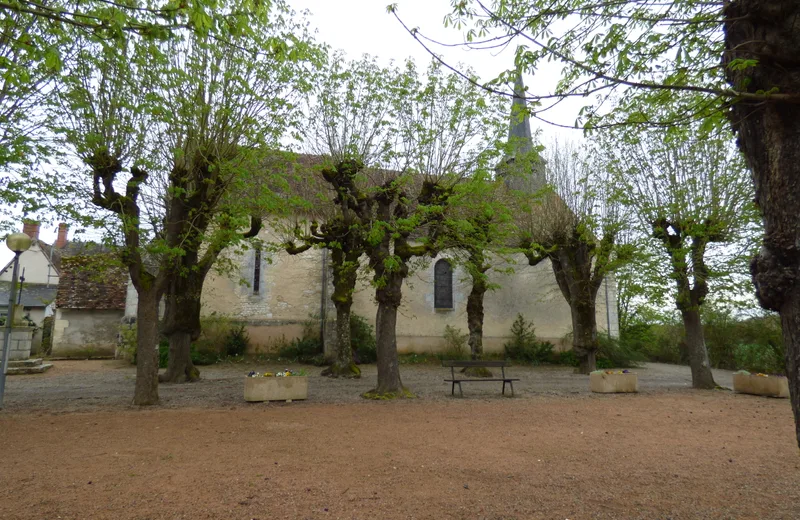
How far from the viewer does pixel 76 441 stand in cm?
646

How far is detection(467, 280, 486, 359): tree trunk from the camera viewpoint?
16.5 m

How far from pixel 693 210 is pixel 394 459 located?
36.0ft

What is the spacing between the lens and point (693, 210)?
12.8 metres

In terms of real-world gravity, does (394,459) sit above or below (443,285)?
below

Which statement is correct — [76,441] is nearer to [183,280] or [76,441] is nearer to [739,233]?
[183,280]

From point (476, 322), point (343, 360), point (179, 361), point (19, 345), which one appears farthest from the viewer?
point (476, 322)

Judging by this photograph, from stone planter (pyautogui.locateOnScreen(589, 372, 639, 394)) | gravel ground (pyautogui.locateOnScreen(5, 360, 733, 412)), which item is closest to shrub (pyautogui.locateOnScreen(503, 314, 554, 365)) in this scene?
gravel ground (pyautogui.locateOnScreen(5, 360, 733, 412))

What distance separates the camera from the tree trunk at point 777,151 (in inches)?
125

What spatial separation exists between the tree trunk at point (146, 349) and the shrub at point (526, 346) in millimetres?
15737

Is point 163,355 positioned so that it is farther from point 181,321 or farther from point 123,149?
point 123,149

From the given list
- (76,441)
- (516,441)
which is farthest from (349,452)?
(76,441)

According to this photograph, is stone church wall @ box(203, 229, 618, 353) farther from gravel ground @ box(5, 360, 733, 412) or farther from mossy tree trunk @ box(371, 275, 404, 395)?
mossy tree trunk @ box(371, 275, 404, 395)

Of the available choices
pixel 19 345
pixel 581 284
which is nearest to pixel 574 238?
pixel 581 284

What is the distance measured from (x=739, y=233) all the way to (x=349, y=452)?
12.0 meters
